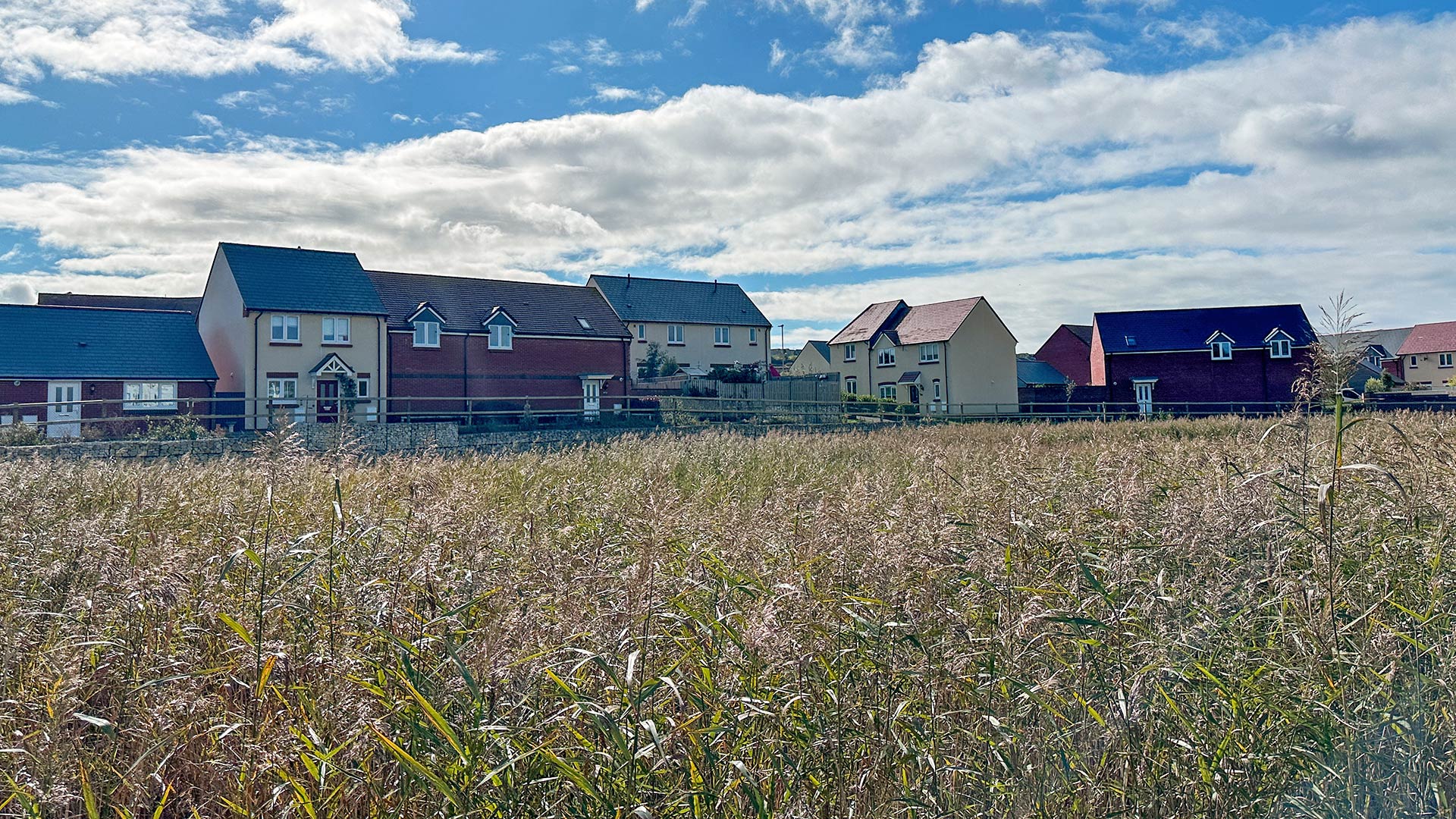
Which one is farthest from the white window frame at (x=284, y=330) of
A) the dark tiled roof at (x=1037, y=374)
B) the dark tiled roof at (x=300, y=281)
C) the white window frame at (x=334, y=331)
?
the dark tiled roof at (x=1037, y=374)

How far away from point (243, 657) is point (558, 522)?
2952 millimetres

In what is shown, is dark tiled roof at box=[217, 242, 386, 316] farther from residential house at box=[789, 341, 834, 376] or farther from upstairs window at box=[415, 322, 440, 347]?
residential house at box=[789, 341, 834, 376]

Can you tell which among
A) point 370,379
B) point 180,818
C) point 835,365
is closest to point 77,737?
point 180,818

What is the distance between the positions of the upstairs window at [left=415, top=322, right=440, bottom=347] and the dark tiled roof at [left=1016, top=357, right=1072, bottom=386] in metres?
41.8

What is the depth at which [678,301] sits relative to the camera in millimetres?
55688

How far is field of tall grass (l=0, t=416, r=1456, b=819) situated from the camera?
2670 millimetres

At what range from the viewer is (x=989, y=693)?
319 cm

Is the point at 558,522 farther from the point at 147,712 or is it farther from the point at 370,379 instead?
the point at 370,379

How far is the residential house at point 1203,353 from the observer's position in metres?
50.6

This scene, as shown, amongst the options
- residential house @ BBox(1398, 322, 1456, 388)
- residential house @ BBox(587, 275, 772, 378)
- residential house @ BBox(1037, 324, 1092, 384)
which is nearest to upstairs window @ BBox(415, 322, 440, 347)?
residential house @ BBox(587, 275, 772, 378)

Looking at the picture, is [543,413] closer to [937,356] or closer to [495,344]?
[495,344]

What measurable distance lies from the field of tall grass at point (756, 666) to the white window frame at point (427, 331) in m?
36.2

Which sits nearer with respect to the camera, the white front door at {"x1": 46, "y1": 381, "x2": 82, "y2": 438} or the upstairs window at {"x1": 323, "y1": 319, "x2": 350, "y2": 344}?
the white front door at {"x1": 46, "y1": 381, "x2": 82, "y2": 438}

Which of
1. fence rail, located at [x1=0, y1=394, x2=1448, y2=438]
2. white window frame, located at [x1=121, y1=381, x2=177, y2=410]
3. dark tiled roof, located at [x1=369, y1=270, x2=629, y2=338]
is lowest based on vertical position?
fence rail, located at [x1=0, y1=394, x2=1448, y2=438]
